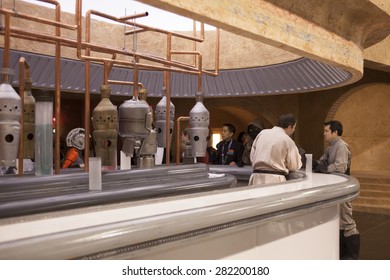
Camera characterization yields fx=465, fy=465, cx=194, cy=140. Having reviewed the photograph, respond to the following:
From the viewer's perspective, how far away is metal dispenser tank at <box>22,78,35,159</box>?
104 inches

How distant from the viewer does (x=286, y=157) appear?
3.76 m

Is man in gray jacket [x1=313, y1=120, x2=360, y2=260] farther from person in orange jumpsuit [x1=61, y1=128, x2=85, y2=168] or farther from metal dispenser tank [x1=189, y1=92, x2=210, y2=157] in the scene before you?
person in orange jumpsuit [x1=61, y1=128, x2=85, y2=168]

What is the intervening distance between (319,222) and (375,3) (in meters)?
2.06

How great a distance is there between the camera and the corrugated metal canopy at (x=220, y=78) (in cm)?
591

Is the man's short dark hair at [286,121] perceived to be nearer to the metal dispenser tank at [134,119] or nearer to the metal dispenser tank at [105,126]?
the metal dispenser tank at [134,119]

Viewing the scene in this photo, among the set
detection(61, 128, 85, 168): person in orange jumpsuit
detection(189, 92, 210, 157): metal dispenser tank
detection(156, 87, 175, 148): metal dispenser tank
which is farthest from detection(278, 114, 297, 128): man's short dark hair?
detection(61, 128, 85, 168): person in orange jumpsuit

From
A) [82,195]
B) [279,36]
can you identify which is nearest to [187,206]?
[82,195]

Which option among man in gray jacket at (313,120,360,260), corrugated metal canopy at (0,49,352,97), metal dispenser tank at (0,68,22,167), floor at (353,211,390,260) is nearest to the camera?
metal dispenser tank at (0,68,22,167)

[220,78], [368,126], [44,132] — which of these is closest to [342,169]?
[44,132]

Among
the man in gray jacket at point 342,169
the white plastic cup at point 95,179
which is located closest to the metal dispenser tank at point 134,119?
the white plastic cup at point 95,179

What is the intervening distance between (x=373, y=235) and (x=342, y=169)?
67.2 inches

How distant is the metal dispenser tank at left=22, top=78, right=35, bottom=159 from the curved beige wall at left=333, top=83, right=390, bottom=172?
924cm

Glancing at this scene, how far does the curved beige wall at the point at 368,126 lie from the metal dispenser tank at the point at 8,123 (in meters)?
9.70
